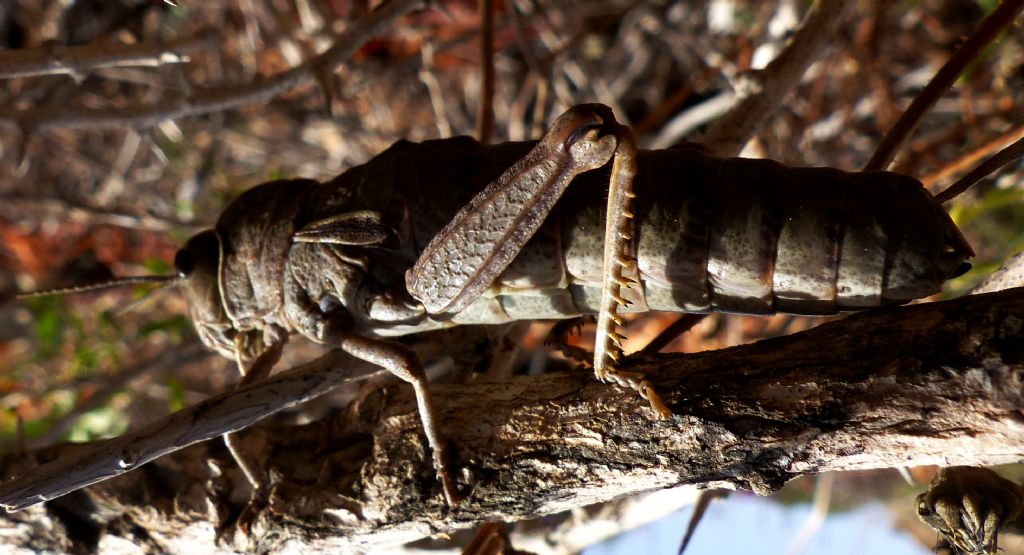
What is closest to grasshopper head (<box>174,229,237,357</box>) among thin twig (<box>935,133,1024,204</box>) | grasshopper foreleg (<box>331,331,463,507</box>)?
grasshopper foreleg (<box>331,331,463,507</box>)

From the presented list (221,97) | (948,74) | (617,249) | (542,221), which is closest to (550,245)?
(542,221)

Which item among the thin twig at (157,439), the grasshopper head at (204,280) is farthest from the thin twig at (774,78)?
the grasshopper head at (204,280)

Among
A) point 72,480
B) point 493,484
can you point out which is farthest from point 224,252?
point 493,484

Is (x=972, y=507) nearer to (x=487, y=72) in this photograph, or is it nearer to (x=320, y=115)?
(x=487, y=72)

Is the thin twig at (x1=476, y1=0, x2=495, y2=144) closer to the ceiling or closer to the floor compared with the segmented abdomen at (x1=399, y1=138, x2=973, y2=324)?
closer to the ceiling

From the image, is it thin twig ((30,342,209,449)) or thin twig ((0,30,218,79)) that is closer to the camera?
thin twig ((0,30,218,79))

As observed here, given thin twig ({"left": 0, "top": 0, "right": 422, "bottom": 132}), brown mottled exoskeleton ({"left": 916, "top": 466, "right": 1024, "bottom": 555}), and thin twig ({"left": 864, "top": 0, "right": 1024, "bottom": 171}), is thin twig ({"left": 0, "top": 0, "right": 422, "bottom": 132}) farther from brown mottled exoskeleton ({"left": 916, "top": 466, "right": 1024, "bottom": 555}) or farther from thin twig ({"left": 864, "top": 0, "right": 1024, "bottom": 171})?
brown mottled exoskeleton ({"left": 916, "top": 466, "right": 1024, "bottom": 555})
